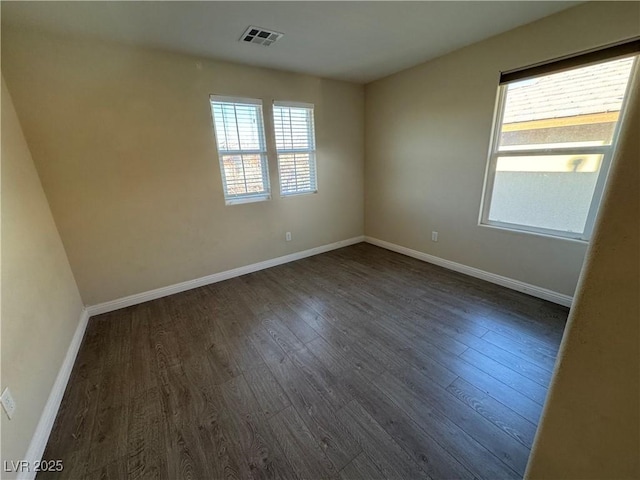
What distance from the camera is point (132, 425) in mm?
1482

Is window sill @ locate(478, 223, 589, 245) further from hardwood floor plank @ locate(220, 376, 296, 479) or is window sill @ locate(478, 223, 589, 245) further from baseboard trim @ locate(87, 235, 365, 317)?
hardwood floor plank @ locate(220, 376, 296, 479)

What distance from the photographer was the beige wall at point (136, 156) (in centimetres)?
215

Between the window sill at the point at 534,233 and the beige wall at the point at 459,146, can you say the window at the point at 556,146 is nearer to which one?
the window sill at the point at 534,233

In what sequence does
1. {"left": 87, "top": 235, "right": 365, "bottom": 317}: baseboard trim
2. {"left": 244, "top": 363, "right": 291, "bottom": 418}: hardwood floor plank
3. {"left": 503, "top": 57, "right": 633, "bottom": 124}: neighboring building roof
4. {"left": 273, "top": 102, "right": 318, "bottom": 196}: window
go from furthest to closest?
{"left": 273, "top": 102, "right": 318, "bottom": 196}: window, {"left": 87, "top": 235, "right": 365, "bottom": 317}: baseboard trim, {"left": 503, "top": 57, "right": 633, "bottom": 124}: neighboring building roof, {"left": 244, "top": 363, "right": 291, "bottom": 418}: hardwood floor plank

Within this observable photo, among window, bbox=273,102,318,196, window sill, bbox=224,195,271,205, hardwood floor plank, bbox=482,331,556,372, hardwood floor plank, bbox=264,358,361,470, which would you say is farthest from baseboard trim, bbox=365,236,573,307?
hardwood floor plank, bbox=264,358,361,470

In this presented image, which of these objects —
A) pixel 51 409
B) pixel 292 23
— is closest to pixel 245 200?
pixel 292 23

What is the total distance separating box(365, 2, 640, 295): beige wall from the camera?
2133 mm

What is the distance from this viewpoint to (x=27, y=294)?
1599 millimetres

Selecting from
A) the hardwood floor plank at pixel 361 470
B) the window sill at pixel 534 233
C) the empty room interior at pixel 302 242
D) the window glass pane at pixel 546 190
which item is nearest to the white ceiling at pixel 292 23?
the empty room interior at pixel 302 242

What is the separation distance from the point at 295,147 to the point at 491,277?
2.90 meters

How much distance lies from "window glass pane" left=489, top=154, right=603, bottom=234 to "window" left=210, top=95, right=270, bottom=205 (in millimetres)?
2728

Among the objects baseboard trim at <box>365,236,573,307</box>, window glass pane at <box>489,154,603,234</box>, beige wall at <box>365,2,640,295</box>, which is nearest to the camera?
beige wall at <box>365,2,640,295</box>

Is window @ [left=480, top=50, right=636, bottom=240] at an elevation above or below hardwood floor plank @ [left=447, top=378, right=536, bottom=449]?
above

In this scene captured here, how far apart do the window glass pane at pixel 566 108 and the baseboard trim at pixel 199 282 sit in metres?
2.70
